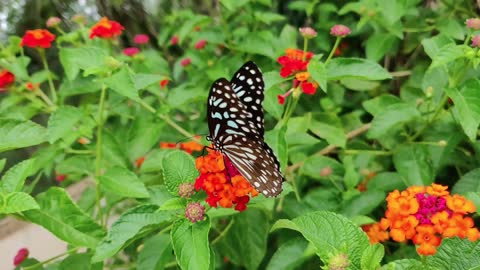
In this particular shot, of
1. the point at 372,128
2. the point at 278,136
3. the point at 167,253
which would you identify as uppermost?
the point at 278,136

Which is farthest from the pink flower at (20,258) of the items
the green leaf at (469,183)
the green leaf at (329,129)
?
the green leaf at (469,183)

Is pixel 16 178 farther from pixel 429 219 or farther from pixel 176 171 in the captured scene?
pixel 429 219

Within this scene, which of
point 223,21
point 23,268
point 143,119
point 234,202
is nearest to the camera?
point 234,202

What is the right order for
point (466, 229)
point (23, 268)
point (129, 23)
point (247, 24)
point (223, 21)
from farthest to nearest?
point (129, 23), point (247, 24), point (223, 21), point (23, 268), point (466, 229)

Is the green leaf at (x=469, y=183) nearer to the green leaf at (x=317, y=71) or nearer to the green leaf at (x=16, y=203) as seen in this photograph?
the green leaf at (x=317, y=71)

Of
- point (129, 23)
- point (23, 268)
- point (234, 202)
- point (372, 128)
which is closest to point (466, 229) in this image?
point (234, 202)

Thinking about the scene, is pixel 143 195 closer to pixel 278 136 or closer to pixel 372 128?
pixel 278 136
